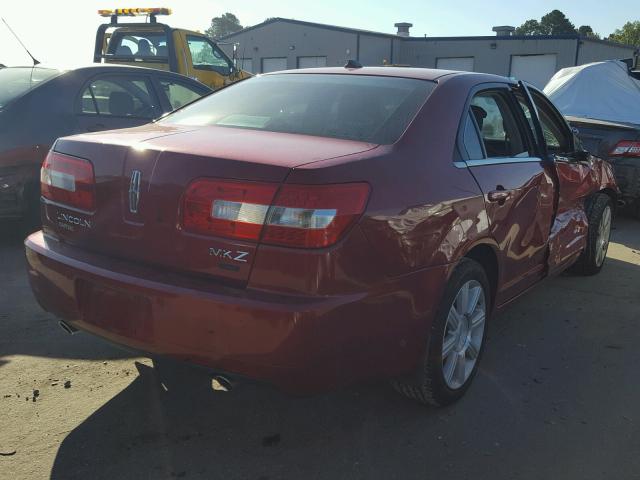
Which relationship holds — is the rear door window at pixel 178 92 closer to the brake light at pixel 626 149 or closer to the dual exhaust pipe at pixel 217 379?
→ the dual exhaust pipe at pixel 217 379

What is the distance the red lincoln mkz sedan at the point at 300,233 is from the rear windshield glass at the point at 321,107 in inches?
0.4

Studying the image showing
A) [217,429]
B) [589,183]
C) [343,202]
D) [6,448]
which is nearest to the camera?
[343,202]

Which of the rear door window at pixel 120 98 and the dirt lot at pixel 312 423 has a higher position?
the rear door window at pixel 120 98

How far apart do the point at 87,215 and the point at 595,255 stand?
4.21 metres

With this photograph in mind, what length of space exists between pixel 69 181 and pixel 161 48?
908cm

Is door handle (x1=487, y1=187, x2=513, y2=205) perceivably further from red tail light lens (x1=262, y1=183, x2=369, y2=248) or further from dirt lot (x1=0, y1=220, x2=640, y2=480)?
red tail light lens (x1=262, y1=183, x2=369, y2=248)

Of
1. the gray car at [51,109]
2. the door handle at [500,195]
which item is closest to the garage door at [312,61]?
the gray car at [51,109]

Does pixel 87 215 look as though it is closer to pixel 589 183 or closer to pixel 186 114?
pixel 186 114

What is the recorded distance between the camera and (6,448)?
2504 millimetres

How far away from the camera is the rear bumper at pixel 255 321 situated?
2.10m

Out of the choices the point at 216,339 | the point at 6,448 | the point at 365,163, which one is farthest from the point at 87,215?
the point at 365,163

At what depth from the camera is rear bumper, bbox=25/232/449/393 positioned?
2.10 metres

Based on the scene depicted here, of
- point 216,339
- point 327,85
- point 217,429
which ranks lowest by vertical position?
point 217,429

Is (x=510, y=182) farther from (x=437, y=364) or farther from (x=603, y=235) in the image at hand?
(x=603, y=235)
